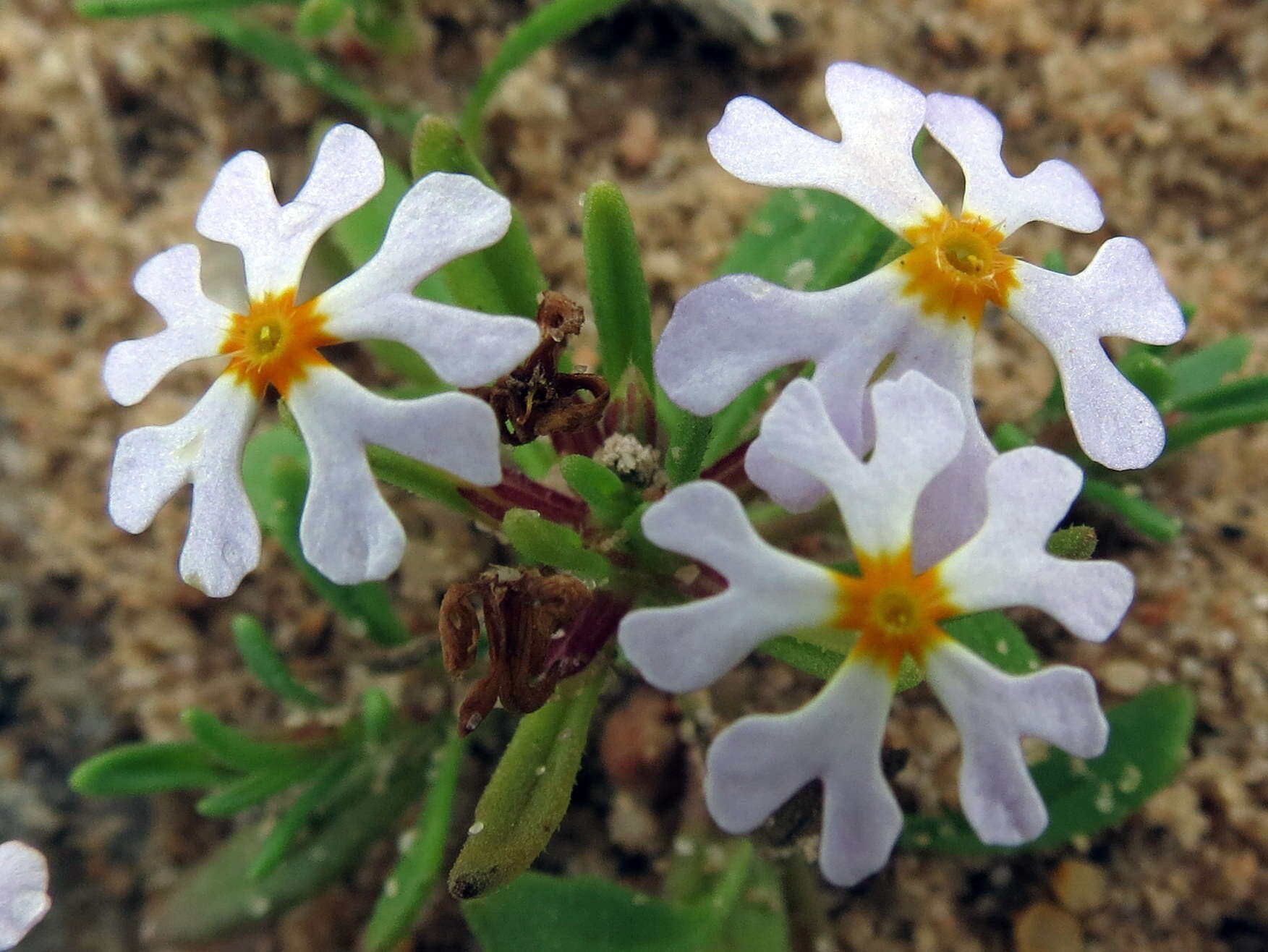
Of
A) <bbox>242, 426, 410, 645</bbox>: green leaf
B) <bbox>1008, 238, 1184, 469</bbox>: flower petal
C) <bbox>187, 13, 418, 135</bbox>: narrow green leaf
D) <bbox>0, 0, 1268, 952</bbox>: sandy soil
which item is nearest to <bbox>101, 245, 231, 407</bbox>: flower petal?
<bbox>242, 426, 410, 645</bbox>: green leaf

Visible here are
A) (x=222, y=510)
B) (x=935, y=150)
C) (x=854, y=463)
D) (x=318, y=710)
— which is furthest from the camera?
(x=935, y=150)

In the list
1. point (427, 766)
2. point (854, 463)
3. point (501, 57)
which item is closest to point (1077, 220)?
point (854, 463)

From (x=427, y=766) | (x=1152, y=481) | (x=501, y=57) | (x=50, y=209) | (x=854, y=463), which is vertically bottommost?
(x=427, y=766)

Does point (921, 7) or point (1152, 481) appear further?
point (921, 7)

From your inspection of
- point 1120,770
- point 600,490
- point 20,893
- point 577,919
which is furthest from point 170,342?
point 1120,770

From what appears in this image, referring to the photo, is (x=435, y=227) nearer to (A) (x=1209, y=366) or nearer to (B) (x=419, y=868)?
(B) (x=419, y=868)

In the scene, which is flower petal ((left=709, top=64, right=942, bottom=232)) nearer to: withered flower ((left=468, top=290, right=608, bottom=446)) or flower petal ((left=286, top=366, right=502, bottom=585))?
withered flower ((left=468, top=290, right=608, bottom=446))

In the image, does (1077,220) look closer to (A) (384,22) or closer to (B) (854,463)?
(B) (854,463)
